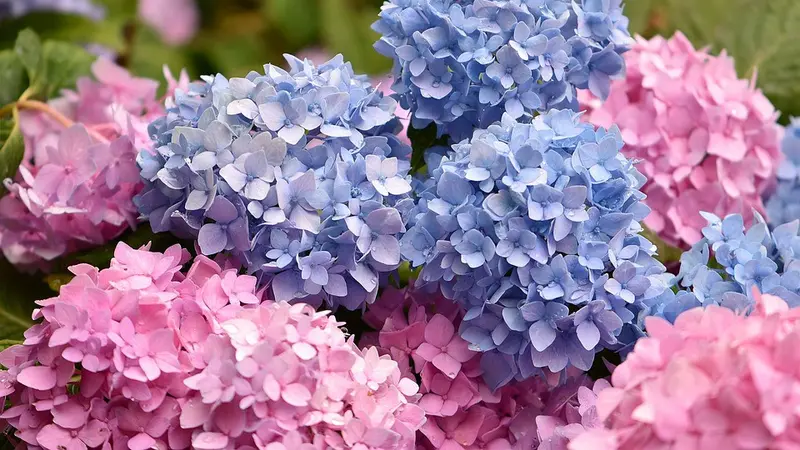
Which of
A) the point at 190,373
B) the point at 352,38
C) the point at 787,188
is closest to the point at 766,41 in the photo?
the point at 787,188

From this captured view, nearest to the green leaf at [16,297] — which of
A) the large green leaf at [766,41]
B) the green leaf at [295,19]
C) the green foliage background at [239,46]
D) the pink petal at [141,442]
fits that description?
the green foliage background at [239,46]

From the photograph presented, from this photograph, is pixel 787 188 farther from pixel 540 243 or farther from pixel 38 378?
pixel 38 378

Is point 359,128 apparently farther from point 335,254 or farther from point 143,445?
point 143,445

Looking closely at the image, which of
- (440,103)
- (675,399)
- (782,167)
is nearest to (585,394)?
(675,399)

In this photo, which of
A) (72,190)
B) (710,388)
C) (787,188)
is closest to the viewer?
(710,388)

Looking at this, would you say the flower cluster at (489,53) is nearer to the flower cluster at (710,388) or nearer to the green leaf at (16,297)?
the flower cluster at (710,388)

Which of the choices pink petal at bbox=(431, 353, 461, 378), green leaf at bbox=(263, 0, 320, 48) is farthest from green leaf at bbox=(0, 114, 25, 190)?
green leaf at bbox=(263, 0, 320, 48)
